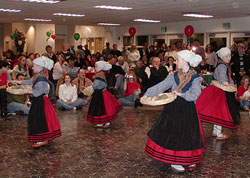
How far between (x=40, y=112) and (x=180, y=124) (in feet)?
7.97

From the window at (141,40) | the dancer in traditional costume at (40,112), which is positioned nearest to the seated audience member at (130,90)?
the dancer in traditional costume at (40,112)

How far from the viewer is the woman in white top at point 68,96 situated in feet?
31.5

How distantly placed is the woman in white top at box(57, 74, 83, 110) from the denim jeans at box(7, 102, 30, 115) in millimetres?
996

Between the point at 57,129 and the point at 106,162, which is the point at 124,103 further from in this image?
the point at 106,162

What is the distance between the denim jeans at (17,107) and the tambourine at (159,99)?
505 centimetres

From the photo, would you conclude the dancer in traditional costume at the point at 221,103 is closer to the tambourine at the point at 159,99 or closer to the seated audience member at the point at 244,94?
the tambourine at the point at 159,99

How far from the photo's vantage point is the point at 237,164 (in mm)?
5078

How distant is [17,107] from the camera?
29.1 ft

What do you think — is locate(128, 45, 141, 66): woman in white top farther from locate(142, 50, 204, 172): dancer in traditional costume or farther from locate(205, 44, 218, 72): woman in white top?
locate(142, 50, 204, 172): dancer in traditional costume

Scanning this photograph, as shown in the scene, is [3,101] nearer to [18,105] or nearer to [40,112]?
[18,105]

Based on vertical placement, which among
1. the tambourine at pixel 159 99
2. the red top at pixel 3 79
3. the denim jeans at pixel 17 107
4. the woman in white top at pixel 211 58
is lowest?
the denim jeans at pixel 17 107

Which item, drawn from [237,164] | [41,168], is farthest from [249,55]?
[41,168]

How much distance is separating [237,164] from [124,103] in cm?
536

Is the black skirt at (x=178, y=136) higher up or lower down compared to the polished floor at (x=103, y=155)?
higher up
